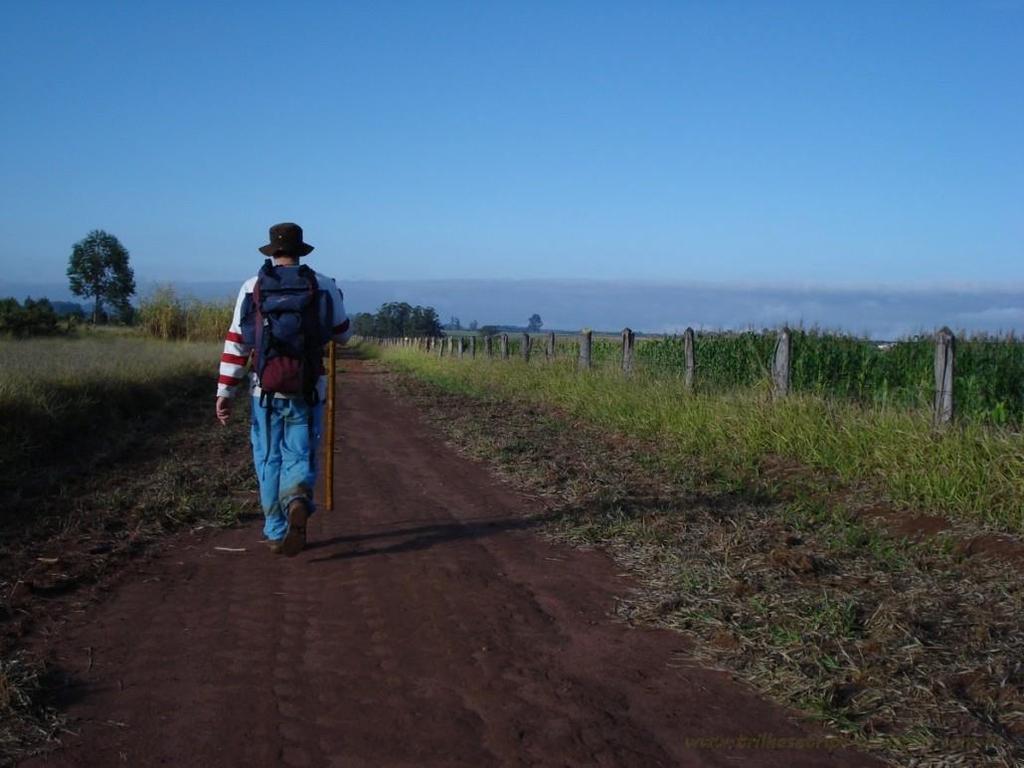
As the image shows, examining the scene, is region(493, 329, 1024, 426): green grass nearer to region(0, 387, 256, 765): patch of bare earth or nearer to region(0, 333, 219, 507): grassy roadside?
region(0, 387, 256, 765): patch of bare earth

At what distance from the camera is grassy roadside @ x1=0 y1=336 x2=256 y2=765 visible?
4086mm

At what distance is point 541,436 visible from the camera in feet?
39.8

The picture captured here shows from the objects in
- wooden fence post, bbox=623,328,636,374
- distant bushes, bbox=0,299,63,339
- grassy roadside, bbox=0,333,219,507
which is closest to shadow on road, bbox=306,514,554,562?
grassy roadside, bbox=0,333,219,507

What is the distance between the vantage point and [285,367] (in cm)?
572

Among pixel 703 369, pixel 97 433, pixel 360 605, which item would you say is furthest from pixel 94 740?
pixel 703 369

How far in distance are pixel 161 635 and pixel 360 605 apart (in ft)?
3.34

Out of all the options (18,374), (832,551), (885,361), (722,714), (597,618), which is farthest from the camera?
(885,361)

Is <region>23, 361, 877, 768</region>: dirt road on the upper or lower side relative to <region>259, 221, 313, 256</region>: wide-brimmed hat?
lower

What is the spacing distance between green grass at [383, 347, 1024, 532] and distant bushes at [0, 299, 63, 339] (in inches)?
942

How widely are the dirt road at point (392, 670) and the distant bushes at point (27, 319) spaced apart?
2831 cm

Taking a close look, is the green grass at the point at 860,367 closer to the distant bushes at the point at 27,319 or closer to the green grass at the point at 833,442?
the green grass at the point at 833,442

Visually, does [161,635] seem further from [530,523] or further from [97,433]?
[97,433]

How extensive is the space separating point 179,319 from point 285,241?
35.5 meters

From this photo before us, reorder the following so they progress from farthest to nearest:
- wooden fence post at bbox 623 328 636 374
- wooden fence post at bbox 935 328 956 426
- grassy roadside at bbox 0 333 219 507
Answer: wooden fence post at bbox 623 328 636 374, grassy roadside at bbox 0 333 219 507, wooden fence post at bbox 935 328 956 426
